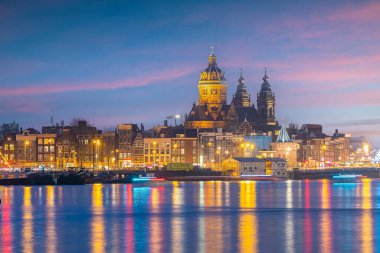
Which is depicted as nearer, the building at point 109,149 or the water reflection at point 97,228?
the water reflection at point 97,228

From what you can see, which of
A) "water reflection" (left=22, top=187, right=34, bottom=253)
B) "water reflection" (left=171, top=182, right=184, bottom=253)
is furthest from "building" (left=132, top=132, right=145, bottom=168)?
"water reflection" (left=22, top=187, right=34, bottom=253)

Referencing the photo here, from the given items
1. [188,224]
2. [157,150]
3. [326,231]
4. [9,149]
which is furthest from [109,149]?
[326,231]

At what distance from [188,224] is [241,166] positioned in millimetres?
113464

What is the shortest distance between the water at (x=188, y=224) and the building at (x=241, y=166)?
3139 inches

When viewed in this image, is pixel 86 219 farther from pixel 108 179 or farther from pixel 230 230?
pixel 108 179

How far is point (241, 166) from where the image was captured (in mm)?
176250

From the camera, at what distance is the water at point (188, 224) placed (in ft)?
166

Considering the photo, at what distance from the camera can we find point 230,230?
58.4 meters

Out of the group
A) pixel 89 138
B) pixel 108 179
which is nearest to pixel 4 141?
pixel 89 138

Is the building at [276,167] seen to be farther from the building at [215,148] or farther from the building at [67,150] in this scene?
the building at [67,150]

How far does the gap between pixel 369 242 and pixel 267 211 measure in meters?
23.8

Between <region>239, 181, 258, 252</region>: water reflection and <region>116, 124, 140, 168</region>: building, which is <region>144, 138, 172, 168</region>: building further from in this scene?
<region>239, 181, 258, 252</region>: water reflection

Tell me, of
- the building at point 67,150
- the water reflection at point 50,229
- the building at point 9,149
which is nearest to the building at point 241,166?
the building at point 67,150

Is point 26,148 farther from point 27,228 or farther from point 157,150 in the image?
point 27,228
